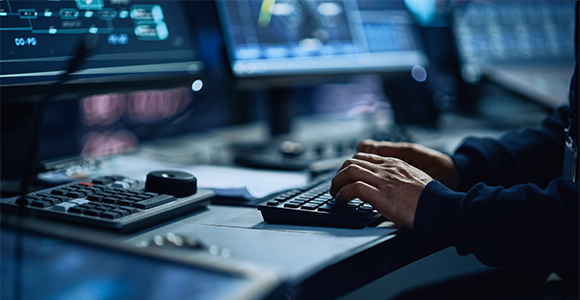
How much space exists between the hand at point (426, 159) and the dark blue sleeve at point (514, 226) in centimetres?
20

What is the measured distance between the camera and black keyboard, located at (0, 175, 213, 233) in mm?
504

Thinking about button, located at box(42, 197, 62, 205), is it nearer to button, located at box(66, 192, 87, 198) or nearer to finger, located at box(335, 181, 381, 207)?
button, located at box(66, 192, 87, 198)

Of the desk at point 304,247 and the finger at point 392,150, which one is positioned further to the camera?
the finger at point 392,150

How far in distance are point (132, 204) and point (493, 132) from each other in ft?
3.31

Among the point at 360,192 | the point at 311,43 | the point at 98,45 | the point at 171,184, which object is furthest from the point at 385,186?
the point at 311,43

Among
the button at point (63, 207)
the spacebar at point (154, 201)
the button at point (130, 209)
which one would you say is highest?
the button at point (63, 207)

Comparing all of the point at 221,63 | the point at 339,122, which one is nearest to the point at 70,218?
the point at 221,63

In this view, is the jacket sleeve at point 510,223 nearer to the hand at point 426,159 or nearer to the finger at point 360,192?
the finger at point 360,192

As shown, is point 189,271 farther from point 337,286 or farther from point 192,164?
point 192,164

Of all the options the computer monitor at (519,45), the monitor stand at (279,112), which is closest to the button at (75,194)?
the monitor stand at (279,112)

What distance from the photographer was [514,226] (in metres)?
0.50

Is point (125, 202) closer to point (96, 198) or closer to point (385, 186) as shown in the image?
point (96, 198)

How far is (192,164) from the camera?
0.93m

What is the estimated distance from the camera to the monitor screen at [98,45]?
25.1 inches
